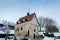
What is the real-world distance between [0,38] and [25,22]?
1.23 metres

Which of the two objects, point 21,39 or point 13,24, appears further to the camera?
point 13,24

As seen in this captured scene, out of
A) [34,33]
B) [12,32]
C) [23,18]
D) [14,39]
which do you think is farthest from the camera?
[23,18]

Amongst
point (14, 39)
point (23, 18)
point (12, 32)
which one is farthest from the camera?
point (23, 18)

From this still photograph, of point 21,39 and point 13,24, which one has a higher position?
point 13,24

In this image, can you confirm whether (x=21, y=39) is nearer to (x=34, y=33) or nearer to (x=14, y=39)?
(x=14, y=39)

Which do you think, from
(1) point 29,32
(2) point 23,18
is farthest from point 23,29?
(2) point 23,18

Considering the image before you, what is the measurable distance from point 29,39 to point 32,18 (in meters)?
0.98

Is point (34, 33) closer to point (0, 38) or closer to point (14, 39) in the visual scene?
point (14, 39)

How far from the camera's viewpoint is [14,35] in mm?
6383

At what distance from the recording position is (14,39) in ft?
19.9

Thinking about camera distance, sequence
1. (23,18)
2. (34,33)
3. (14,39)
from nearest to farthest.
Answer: (34,33), (14,39), (23,18)

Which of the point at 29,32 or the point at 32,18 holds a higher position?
the point at 32,18

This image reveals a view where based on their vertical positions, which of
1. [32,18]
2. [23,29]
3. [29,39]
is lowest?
[29,39]

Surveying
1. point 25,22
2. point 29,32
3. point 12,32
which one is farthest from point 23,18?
point 29,32
